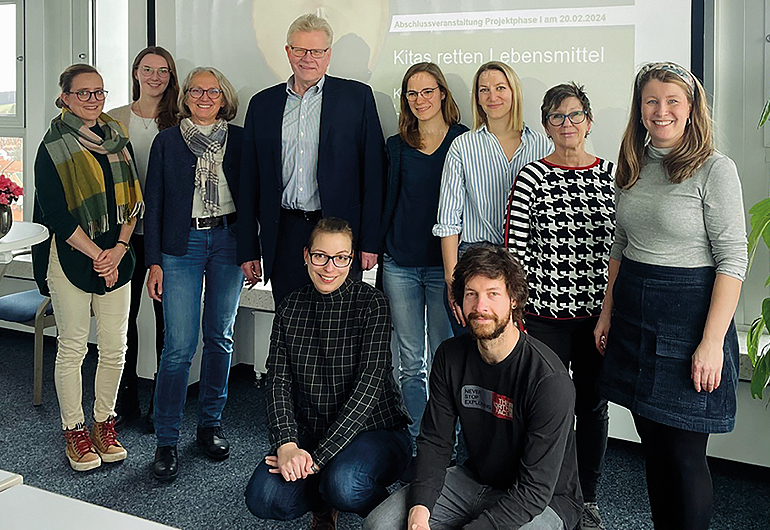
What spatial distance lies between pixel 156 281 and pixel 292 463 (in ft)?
3.90

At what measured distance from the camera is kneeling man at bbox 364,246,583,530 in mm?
1798

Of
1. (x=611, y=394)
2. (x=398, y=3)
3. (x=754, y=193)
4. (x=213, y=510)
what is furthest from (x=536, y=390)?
(x=398, y=3)

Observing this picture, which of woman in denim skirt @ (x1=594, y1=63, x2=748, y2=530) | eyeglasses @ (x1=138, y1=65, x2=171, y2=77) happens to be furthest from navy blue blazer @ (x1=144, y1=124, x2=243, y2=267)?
woman in denim skirt @ (x1=594, y1=63, x2=748, y2=530)

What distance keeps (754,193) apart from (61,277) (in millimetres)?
2580

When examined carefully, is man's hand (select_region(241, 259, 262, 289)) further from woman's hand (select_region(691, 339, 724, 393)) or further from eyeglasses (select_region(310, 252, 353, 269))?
woman's hand (select_region(691, 339, 724, 393))

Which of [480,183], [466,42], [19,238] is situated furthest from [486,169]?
[19,238]

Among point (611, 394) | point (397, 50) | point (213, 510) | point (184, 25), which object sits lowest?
point (213, 510)

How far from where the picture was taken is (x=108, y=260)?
9.62ft

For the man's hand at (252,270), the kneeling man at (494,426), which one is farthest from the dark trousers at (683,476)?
the man's hand at (252,270)

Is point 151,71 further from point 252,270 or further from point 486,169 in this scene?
point 486,169

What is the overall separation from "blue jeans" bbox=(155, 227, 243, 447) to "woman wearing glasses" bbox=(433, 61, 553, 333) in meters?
0.89

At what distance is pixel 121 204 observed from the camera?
9.87 ft

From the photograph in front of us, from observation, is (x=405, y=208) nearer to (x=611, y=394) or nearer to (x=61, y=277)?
(x=611, y=394)

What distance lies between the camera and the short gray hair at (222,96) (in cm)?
298
